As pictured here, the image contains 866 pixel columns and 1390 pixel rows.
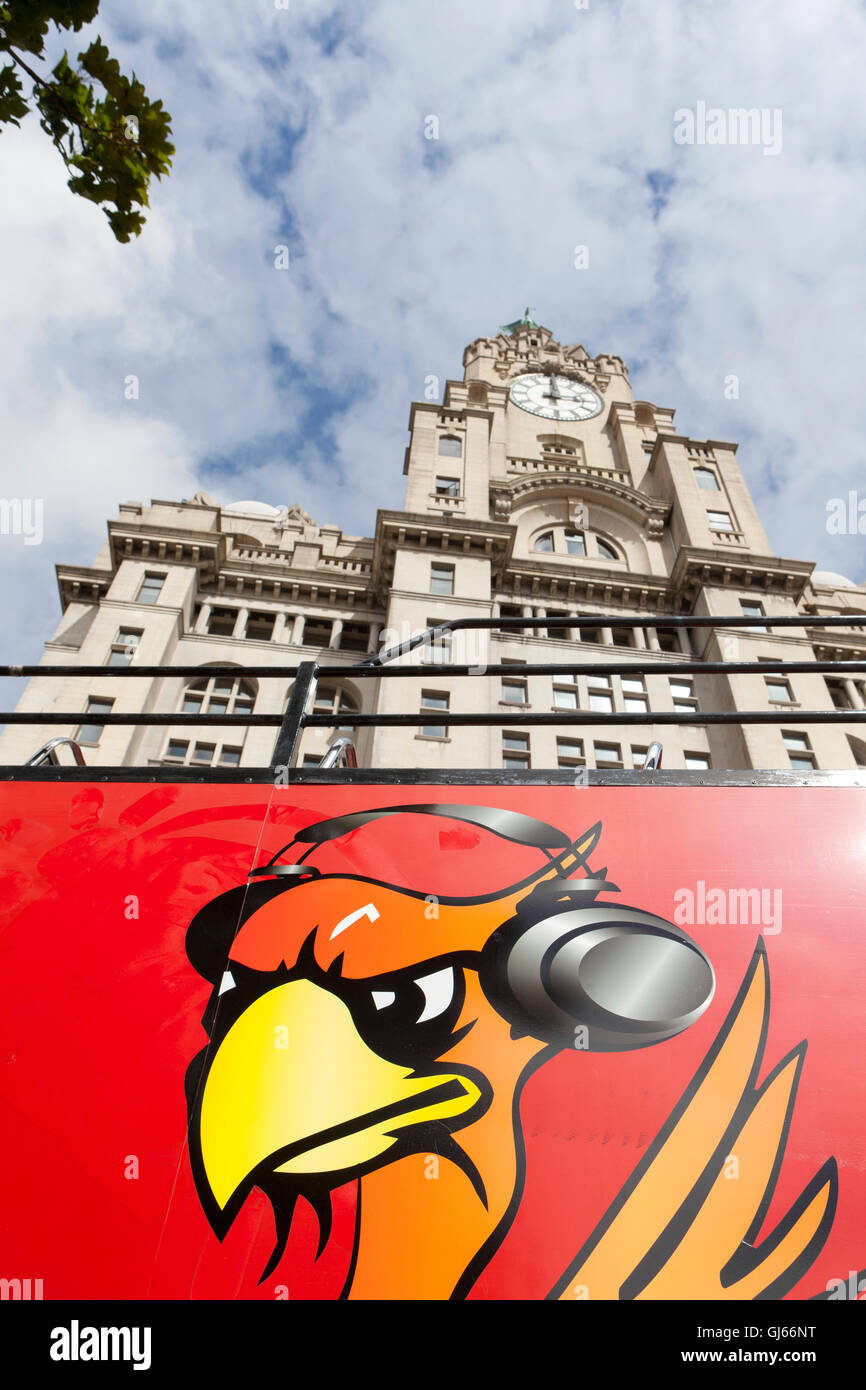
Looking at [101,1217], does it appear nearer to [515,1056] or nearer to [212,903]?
[212,903]

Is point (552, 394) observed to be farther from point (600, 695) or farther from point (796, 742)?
point (796, 742)

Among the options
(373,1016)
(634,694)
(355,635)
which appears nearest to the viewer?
(373,1016)

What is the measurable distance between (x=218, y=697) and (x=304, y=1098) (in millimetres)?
30654

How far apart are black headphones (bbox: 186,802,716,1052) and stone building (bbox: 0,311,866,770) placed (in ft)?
77.1

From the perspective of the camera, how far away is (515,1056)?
3902 mm

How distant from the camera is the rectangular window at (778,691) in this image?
33281mm

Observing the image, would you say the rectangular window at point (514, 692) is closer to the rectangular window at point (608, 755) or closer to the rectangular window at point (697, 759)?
the rectangular window at point (608, 755)

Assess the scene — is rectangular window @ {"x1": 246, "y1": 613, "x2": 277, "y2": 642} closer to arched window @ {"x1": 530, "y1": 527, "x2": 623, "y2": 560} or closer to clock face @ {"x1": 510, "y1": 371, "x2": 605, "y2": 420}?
arched window @ {"x1": 530, "y1": 527, "x2": 623, "y2": 560}

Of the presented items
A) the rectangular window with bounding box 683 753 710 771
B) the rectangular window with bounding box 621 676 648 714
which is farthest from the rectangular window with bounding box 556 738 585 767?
the rectangular window with bounding box 683 753 710 771

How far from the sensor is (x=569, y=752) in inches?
1254

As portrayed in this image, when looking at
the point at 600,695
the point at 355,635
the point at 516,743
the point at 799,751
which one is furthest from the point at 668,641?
the point at 355,635

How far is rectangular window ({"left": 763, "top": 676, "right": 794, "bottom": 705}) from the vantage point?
109ft
